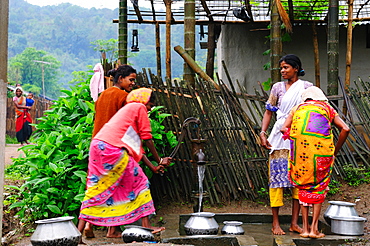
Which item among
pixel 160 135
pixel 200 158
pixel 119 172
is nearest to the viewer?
pixel 119 172

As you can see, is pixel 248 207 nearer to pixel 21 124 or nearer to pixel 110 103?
pixel 110 103

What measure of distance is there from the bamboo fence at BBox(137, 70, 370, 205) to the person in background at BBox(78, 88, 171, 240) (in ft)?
5.48

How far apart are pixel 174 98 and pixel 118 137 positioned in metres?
2.05

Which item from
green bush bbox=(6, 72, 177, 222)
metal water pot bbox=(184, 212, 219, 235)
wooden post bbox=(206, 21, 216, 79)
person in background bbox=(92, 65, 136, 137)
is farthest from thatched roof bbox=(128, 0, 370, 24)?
metal water pot bbox=(184, 212, 219, 235)

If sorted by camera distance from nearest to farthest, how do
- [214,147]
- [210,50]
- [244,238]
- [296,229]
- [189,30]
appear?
[244,238] → [296,229] → [214,147] → [189,30] → [210,50]

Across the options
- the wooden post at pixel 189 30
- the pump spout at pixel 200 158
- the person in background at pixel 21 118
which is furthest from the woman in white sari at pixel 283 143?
the person in background at pixel 21 118

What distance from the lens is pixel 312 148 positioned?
4543 mm

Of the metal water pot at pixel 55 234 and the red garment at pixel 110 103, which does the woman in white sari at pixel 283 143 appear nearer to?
the red garment at pixel 110 103

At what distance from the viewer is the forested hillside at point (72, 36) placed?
92.7 m

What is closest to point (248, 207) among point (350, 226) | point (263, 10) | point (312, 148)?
point (350, 226)

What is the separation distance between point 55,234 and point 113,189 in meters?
0.85

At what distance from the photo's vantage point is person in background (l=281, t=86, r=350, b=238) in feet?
14.9

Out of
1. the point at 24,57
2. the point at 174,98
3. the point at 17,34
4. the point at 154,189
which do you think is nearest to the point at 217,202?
the point at 154,189

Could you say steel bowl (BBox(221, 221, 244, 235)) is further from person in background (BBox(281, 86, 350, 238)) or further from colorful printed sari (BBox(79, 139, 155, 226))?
colorful printed sari (BBox(79, 139, 155, 226))
